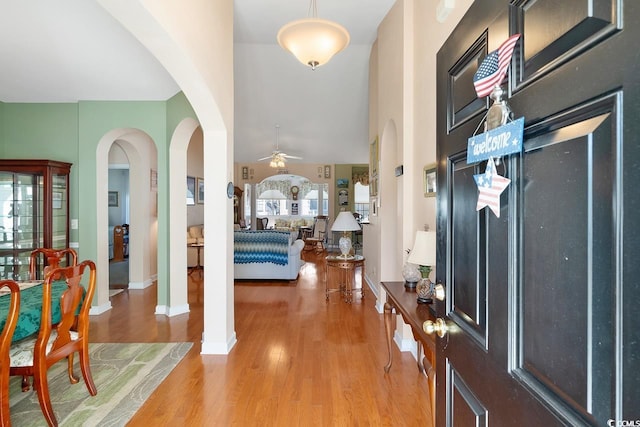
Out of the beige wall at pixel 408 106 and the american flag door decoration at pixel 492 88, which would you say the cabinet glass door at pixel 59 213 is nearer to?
the beige wall at pixel 408 106

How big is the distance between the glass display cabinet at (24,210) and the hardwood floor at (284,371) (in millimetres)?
1192

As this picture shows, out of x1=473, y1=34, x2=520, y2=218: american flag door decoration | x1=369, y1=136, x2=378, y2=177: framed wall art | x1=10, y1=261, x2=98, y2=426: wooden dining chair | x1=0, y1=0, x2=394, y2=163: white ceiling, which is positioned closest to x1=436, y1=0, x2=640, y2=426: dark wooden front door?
x1=473, y1=34, x2=520, y2=218: american flag door decoration

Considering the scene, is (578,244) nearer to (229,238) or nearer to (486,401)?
(486,401)

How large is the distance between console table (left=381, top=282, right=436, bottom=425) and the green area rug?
1.93 m

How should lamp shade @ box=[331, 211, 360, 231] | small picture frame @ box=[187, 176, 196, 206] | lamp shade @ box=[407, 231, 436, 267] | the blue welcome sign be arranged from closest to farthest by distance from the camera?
the blue welcome sign < lamp shade @ box=[407, 231, 436, 267] < lamp shade @ box=[331, 211, 360, 231] < small picture frame @ box=[187, 176, 196, 206]

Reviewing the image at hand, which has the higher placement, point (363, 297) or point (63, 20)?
point (63, 20)

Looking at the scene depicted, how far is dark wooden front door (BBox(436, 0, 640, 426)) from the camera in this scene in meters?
0.48

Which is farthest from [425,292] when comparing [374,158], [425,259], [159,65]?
[159,65]

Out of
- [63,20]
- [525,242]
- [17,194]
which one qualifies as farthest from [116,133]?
[525,242]

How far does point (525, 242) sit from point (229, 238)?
9.39 feet

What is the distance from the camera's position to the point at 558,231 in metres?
0.61

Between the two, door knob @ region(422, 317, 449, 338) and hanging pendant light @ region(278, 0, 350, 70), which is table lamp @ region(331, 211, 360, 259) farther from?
door knob @ region(422, 317, 449, 338)

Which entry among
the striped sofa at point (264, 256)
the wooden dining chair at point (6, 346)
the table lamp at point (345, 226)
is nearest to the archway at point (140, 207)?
the striped sofa at point (264, 256)

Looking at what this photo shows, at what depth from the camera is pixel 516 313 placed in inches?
28.6
